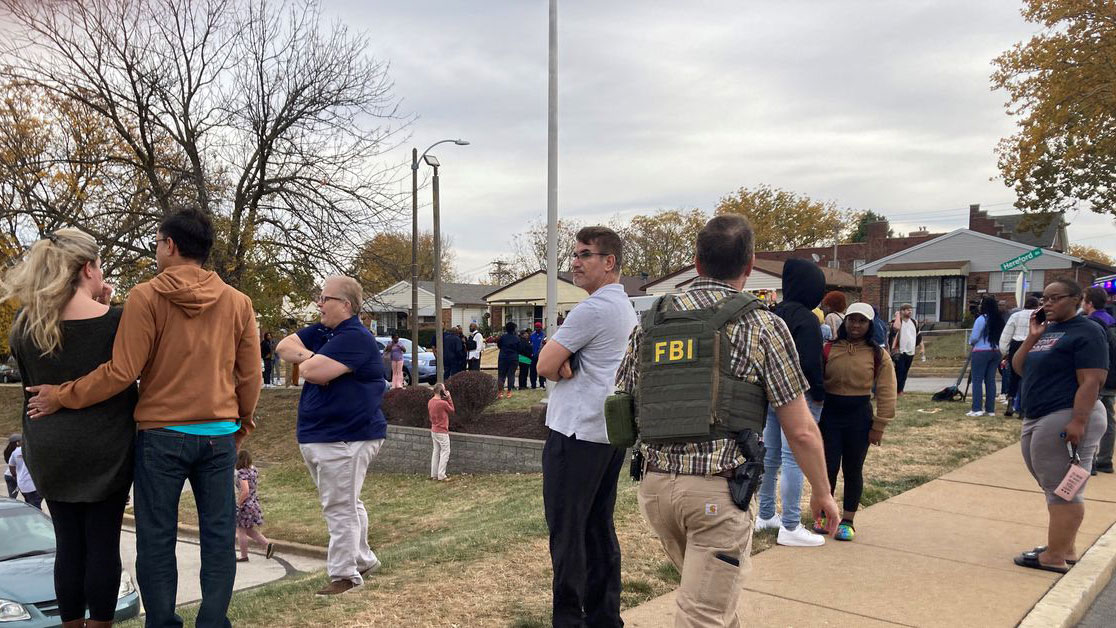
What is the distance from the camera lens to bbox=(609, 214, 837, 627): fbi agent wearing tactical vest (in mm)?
2701

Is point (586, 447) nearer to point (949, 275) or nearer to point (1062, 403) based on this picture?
point (1062, 403)

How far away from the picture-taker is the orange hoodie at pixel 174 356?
327cm

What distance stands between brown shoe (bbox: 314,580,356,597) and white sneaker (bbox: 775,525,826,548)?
2927 millimetres

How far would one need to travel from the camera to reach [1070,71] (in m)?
20.5

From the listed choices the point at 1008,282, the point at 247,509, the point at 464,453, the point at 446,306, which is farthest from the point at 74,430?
the point at 446,306

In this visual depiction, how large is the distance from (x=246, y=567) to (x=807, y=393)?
768 centimetres

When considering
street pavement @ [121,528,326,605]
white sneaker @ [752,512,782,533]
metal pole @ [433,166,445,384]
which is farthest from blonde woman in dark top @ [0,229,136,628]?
metal pole @ [433,166,445,384]

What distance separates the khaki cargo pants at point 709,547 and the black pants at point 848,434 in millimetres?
3238

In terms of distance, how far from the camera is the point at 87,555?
11.0 feet

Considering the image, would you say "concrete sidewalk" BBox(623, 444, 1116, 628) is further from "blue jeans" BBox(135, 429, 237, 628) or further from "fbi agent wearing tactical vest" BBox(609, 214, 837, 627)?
"blue jeans" BBox(135, 429, 237, 628)

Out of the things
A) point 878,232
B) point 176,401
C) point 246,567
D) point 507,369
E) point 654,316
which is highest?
point 878,232

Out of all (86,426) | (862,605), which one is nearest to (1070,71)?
(862,605)

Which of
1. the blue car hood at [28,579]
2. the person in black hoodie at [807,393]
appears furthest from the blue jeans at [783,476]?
the blue car hood at [28,579]

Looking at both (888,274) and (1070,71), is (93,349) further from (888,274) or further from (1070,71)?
(888,274)
